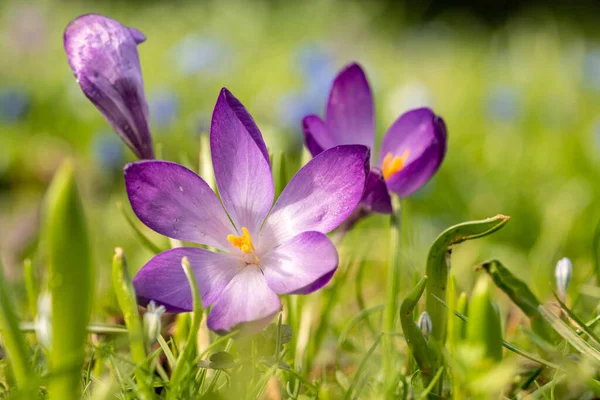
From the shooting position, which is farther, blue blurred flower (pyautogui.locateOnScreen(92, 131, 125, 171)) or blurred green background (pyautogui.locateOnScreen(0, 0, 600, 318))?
blue blurred flower (pyautogui.locateOnScreen(92, 131, 125, 171))

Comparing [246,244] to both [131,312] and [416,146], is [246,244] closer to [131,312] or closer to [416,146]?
[131,312]

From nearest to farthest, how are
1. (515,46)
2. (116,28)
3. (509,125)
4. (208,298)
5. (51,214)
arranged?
1. (51,214)
2. (208,298)
3. (116,28)
4. (509,125)
5. (515,46)

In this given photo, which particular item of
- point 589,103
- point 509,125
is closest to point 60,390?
point 509,125

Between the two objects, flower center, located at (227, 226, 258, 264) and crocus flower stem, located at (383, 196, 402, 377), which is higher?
flower center, located at (227, 226, 258, 264)

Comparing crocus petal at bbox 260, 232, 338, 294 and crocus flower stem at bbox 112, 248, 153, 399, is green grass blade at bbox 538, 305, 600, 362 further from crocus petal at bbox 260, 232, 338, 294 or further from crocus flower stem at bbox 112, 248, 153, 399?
crocus flower stem at bbox 112, 248, 153, 399

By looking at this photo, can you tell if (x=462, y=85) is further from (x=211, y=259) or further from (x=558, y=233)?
(x=211, y=259)

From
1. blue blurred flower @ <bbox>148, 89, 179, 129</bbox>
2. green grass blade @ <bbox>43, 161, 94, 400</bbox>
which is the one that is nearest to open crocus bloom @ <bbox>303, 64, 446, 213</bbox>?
green grass blade @ <bbox>43, 161, 94, 400</bbox>
